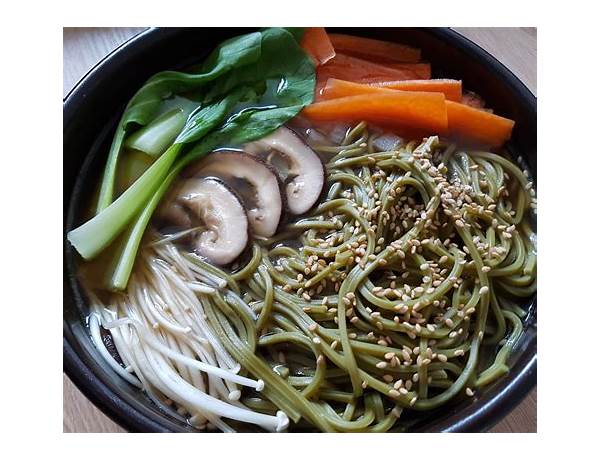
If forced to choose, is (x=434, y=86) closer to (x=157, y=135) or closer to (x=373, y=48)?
(x=373, y=48)

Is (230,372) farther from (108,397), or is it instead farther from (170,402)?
(108,397)

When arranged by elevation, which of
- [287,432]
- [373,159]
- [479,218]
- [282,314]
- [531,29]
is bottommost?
[287,432]

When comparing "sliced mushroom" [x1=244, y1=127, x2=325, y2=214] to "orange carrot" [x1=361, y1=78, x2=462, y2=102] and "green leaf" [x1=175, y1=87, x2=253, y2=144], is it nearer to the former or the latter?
"green leaf" [x1=175, y1=87, x2=253, y2=144]

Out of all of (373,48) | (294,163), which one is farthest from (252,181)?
(373,48)

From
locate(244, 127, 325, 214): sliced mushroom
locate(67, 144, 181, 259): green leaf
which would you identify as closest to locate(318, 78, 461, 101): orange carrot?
locate(244, 127, 325, 214): sliced mushroom

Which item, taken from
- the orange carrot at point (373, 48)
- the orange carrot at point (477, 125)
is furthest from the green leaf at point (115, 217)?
the orange carrot at point (477, 125)

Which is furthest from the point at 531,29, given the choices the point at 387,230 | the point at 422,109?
the point at 387,230

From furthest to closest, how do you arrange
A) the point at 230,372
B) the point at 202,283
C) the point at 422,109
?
the point at 422,109
the point at 202,283
the point at 230,372
